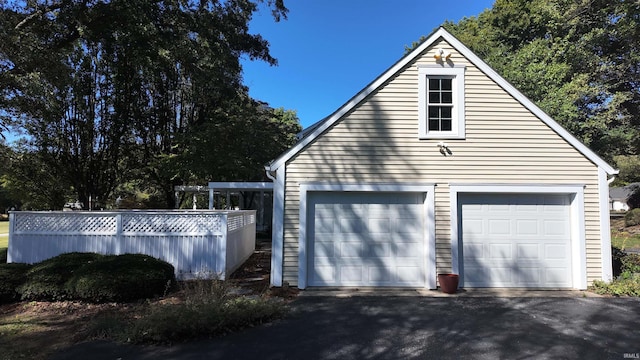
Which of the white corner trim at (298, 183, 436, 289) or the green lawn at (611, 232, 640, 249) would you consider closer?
the white corner trim at (298, 183, 436, 289)

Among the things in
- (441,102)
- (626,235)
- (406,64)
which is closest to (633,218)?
(626,235)

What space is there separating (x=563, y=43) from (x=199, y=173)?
2059 centimetres

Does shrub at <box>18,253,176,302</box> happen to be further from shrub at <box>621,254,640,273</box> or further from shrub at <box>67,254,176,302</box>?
Answer: shrub at <box>621,254,640,273</box>

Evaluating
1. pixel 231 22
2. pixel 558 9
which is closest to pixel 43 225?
pixel 231 22

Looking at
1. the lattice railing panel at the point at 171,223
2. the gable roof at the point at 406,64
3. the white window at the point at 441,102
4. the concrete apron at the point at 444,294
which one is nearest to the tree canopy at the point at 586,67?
the gable roof at the point at 406,64

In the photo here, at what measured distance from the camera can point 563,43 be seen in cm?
2131

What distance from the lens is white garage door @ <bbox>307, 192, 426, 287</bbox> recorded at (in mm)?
8812

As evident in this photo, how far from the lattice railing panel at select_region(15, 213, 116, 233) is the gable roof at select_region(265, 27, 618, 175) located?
439 cm

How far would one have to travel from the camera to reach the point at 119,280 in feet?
24.5

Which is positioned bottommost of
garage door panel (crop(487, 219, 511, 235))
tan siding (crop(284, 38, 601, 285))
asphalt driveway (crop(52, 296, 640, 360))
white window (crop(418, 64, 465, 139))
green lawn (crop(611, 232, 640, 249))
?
asphalt driveway (crop(52, 296, 640, 360))

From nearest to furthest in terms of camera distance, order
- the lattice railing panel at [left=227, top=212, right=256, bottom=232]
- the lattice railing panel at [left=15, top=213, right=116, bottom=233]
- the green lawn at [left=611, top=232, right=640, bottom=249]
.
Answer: the lattice railing panel at [left=15, top=213, right=116, bottom=233]
the lattice railing panel at [left=227, top=212, right=256, bottom=232]
the green lawn at [left=611, top=232, right=640, bottom=249]

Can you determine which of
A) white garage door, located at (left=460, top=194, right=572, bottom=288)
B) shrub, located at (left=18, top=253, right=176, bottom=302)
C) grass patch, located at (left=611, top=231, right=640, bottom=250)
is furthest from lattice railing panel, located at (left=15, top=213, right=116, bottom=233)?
grass patch, located at (left=611, top=231, right=640, bottom=250)

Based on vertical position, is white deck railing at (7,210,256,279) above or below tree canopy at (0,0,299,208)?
below

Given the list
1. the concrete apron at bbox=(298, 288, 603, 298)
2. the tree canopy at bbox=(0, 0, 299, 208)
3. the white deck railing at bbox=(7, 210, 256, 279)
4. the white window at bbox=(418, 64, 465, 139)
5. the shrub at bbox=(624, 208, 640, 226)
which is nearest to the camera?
the concrete apron at bbox=(298, 288, 603, 298)
